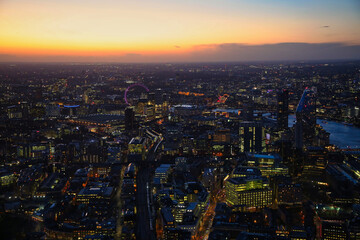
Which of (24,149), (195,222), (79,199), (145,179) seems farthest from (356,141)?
(24,149)

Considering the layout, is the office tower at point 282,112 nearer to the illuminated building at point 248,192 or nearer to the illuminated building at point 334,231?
the illuminated building at point 248,192

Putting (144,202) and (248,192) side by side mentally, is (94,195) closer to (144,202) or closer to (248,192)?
(144,202)

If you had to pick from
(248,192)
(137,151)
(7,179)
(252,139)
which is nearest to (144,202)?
(248,192)

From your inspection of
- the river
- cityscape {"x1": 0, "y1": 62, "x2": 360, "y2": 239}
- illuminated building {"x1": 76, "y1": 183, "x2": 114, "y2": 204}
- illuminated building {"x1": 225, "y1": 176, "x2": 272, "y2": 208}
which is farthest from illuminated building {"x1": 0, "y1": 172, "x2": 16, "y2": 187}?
the river

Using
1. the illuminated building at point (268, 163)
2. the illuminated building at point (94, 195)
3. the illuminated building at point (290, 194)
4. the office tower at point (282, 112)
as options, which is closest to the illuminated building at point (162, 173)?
the illuminated building at point (94, 195)

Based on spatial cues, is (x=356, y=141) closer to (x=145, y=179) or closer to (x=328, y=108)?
(x=328, y=108)

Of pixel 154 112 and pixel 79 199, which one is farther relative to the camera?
pixel 154 112
